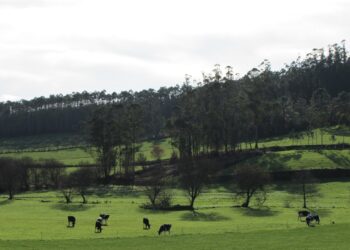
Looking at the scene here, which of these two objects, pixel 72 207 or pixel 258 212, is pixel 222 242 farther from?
pixel 72 207

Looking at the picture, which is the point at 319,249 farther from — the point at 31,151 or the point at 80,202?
the point at 31,151

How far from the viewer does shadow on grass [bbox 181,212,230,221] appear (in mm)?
71000

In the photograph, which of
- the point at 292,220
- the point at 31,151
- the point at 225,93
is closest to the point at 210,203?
the point at 292,220

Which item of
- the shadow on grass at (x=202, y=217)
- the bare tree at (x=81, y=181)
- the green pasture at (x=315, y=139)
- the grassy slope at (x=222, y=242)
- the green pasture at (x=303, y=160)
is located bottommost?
the shadow on grass at (x=202, y=217)

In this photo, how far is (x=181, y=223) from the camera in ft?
217

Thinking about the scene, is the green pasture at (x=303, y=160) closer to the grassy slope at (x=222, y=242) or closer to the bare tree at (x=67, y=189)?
the bare tree at (x=67, y=189)

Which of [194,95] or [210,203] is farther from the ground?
[194,95]

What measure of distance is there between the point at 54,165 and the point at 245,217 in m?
68.3

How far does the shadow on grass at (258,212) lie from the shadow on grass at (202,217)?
4.30 m

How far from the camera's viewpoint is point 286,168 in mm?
116875

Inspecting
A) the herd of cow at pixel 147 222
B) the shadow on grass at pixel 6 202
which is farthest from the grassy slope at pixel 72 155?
the herd of cow at pixel 147 222

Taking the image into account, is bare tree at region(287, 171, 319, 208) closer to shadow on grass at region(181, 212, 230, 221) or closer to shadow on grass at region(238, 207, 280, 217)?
shadow on grass at region(238, 207, 280, 217)

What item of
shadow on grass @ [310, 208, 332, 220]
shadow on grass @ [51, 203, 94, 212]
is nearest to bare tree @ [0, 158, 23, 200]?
shadow on grass @ [51, 203, 94, 212]

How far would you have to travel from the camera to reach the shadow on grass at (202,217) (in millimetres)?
71000
